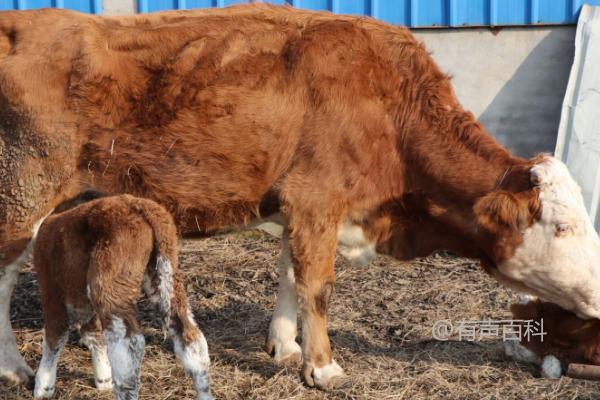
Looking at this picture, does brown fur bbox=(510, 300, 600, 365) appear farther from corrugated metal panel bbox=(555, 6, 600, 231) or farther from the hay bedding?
corrugated metal panel bbox=(555, 6, 600, 231)

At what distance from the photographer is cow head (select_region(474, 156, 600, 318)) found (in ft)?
19.5

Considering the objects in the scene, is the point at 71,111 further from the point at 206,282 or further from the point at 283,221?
the point at 206,282

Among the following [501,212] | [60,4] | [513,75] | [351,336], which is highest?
[60,4]

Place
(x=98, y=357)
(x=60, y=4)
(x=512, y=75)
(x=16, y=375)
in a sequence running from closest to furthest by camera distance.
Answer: (x=98, y=357)
(x=16, y=375)
(x=512, y=75)
(x=60, y=4)

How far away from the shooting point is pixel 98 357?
610cm

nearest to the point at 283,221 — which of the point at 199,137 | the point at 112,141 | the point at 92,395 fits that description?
the point at 199,137

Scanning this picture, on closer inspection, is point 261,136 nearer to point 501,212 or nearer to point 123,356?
point 501,212

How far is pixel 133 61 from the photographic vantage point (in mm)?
6406

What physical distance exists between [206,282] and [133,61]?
252 cm

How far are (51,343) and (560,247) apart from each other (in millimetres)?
3088

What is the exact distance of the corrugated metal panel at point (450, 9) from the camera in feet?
30.2

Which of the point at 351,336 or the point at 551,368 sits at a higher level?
the point at 551,368

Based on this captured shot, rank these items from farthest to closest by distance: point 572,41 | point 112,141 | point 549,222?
point 572,41 → point 112,141 → point 549,222

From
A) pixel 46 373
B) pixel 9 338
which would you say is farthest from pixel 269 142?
pixel 9 338
